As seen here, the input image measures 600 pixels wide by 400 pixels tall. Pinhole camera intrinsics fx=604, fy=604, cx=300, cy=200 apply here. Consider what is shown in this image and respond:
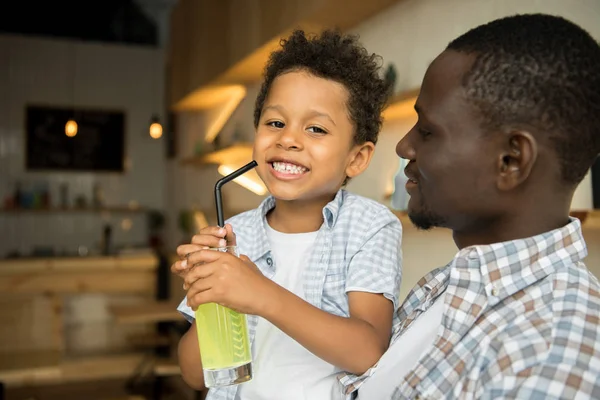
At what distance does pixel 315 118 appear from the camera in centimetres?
112

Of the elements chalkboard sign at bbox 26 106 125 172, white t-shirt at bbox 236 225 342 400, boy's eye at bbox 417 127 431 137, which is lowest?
white t-shirt at bbox 236 225 342 400

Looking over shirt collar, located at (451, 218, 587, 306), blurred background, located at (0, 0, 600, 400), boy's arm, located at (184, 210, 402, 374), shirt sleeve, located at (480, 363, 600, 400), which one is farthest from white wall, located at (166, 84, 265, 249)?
shirt sleeve, located at (480, 363, 600, 400)

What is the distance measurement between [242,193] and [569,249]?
173 inches

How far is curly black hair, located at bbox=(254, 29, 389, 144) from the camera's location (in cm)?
119

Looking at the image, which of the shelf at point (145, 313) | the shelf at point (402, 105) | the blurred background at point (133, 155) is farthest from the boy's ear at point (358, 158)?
the shelf at point (145, 313)

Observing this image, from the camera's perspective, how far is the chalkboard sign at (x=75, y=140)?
758 cm

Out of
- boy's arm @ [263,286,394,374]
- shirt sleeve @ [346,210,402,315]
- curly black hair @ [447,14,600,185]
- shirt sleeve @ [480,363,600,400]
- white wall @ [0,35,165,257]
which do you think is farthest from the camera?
white wall @ [0,35,165,257]

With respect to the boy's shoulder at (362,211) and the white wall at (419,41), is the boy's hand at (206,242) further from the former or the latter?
the white wall at (419,41)

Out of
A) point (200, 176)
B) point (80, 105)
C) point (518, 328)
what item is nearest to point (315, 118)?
point (518, 328)

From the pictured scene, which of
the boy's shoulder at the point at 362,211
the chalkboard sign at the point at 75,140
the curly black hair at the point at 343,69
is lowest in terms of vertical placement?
the boy's shoulder at the point at 362,211

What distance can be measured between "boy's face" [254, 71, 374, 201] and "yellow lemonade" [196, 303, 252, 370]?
0.89ft

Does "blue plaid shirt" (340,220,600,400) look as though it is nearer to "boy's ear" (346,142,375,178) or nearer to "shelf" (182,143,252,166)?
"boy's ear" (346,142,375,178)

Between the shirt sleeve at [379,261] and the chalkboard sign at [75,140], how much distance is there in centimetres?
719

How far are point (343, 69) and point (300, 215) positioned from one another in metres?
0.30
